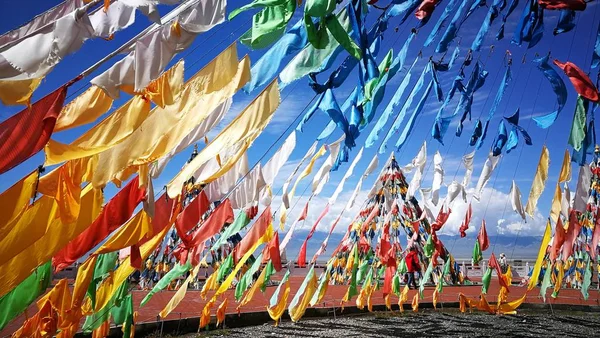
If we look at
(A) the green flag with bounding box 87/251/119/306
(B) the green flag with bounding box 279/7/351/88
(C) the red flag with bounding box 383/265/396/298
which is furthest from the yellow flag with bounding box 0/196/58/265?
(C) the red flag with bounding box 383/265/396/298

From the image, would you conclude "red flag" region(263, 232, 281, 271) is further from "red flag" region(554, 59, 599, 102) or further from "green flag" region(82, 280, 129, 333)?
"red flag" region(554, 59, 599, 102)

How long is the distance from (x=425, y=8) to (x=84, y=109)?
394 centimetres

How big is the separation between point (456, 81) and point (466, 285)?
16.1m

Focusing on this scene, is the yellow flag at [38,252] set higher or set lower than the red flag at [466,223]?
lower

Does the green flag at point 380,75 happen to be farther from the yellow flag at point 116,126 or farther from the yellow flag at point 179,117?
the yellow flag at point 116,126

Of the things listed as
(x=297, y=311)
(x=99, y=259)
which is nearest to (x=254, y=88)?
(x=99, y=259)

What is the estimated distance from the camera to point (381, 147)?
7945 millimetres

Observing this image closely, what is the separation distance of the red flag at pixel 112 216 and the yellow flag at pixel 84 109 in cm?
83

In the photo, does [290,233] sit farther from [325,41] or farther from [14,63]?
[14,63]

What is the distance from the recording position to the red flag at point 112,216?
4230mm

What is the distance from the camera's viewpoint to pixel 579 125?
6832mm

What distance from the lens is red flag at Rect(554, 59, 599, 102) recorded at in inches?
247

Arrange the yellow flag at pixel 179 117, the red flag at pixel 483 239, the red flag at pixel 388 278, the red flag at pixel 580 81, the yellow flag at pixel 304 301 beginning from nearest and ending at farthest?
the yellow flag at pixel 179 117 → the red flag at pixel 580 81 → the yellow flag at pixel 304 301 → the red flag at pixel 483 239 → the red flag at pixel 388 278

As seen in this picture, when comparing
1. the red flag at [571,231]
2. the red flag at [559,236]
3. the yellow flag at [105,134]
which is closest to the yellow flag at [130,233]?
the yellow flag at [105,134]
